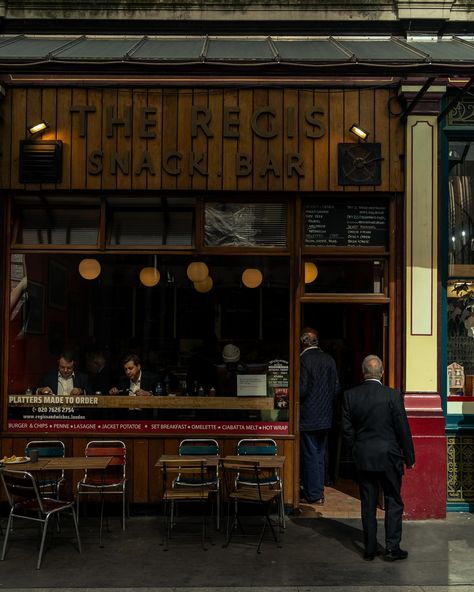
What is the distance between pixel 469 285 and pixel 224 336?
3040mm

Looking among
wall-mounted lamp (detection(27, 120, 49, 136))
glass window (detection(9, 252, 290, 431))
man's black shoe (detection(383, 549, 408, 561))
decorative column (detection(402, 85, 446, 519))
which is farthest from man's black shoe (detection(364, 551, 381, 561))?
wall-mounted lamp (detection(27, 120, 49, 136))

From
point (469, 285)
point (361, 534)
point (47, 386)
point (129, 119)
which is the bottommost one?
point (361, 534)

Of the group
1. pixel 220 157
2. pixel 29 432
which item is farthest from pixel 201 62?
pixel 29 432

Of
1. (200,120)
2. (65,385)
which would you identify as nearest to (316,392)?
(65,385)

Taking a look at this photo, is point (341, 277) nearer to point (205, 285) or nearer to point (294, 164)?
point (294, 164)

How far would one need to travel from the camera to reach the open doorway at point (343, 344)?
10367 mm

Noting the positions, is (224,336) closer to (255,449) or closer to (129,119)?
(255,449)

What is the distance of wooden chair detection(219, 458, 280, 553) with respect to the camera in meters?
7.35

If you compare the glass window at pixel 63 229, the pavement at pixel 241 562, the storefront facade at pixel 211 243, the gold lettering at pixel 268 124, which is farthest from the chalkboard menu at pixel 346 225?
the pavement at pixel 241 562

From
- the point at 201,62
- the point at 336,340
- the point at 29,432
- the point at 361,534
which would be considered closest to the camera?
the point at 201,62

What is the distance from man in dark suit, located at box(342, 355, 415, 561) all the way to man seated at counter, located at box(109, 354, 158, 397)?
Answer: 9.00ft

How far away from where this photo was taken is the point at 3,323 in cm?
878

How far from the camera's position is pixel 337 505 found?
9.09 meters

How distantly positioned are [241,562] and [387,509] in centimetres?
145
